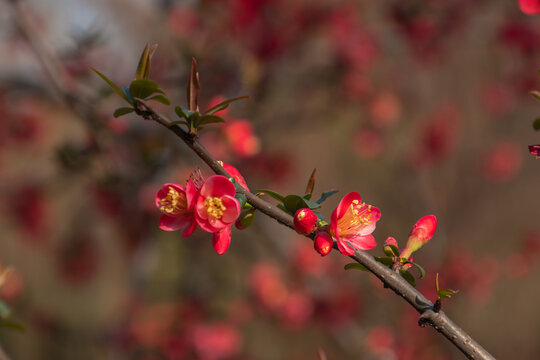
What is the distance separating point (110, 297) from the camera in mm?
4160

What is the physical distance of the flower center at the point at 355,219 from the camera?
574mm

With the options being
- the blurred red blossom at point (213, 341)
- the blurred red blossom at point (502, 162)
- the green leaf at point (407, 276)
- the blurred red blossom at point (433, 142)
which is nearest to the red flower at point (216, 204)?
the green leaf at point (407, 276)

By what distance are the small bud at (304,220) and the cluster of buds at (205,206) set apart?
68 millimetres

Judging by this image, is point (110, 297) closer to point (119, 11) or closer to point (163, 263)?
point (163, 263)

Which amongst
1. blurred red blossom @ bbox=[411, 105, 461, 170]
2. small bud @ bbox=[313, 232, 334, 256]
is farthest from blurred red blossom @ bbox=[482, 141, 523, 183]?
small bud @ bbox=[313, 232, 334, 256]

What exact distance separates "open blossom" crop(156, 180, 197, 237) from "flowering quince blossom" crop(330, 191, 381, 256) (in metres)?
0.18

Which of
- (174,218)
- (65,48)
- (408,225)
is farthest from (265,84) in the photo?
(408,225)

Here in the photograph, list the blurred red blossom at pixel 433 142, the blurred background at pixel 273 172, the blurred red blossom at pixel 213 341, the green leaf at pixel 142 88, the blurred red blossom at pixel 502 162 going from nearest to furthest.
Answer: the green leaf at pixel 142 88 < the blurred background at pixel 273 172 < the blurred red blossom at pixel 213 341 < the blurred red blossom at pixel 433 142 < the blurred red blossom at pixel 502 162

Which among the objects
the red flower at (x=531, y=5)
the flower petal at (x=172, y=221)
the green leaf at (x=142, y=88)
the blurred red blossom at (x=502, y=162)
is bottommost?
the flower petal at (x=172, y=221)

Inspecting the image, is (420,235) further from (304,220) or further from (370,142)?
(370,142)

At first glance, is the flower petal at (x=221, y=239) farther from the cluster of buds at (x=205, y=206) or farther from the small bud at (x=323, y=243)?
the small bud at (x=323, y=243)

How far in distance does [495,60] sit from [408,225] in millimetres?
1765

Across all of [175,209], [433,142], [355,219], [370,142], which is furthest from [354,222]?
[370,142]

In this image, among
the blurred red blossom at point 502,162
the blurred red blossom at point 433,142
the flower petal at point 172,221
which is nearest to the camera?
the flower petal at point 172,221
